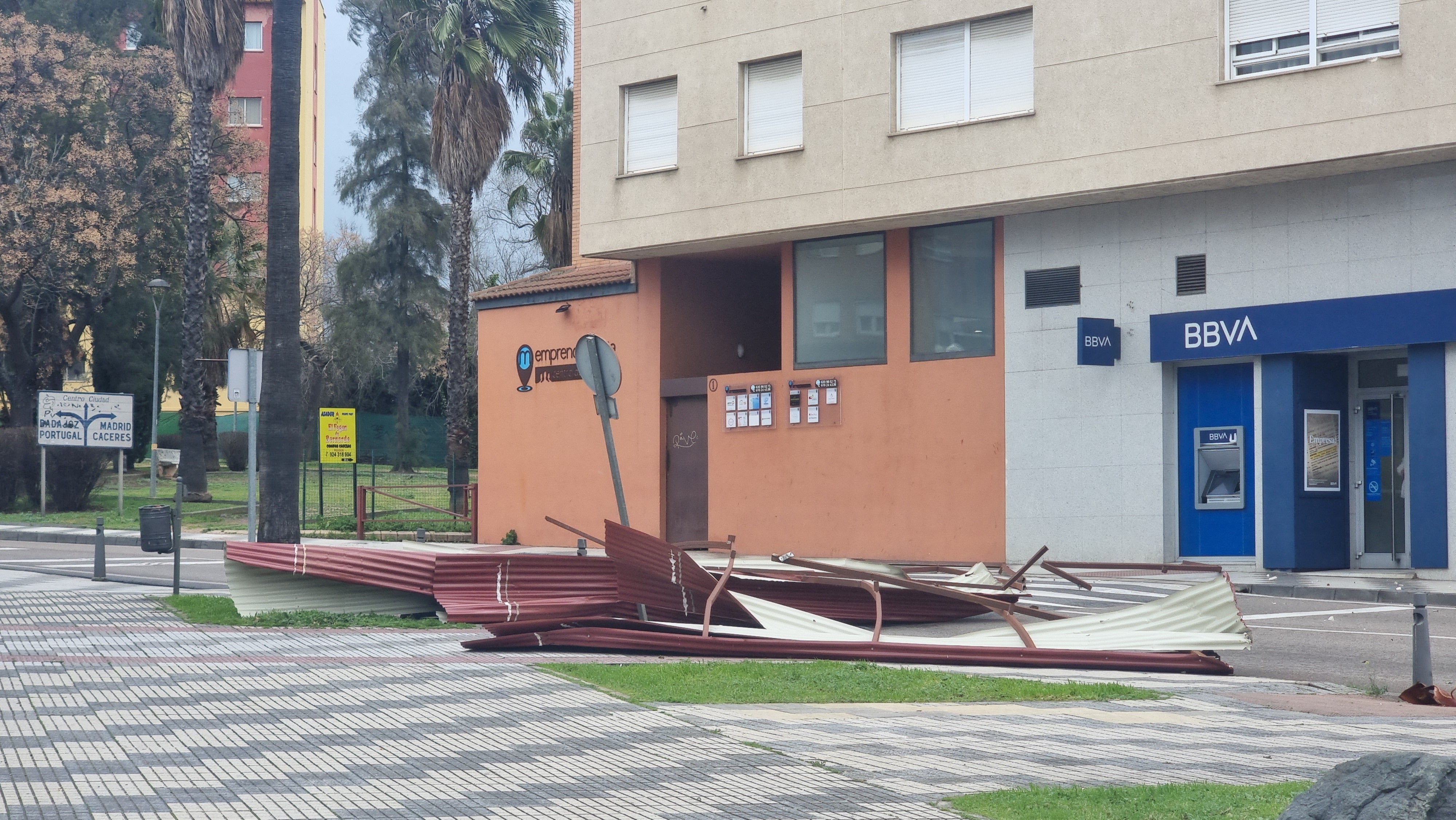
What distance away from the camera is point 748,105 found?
23516 mm

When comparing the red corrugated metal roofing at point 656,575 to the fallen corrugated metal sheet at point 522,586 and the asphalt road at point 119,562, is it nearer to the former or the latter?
the fallen corrugated metal sheet at point 522,586

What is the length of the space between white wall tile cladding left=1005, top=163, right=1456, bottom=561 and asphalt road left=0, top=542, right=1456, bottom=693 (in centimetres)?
352

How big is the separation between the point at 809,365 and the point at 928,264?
9.03 feet

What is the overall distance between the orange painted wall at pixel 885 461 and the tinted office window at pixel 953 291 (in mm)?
170

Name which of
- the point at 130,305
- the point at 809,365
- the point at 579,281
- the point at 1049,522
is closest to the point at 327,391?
the point at 130,305

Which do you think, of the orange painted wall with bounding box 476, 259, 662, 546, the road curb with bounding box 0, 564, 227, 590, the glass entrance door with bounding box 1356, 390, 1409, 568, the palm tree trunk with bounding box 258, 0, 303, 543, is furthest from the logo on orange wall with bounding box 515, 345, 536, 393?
the glass entrance door with bounding box 1356, 390, 1409, 568

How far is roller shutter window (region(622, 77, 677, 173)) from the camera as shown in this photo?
24.6 m

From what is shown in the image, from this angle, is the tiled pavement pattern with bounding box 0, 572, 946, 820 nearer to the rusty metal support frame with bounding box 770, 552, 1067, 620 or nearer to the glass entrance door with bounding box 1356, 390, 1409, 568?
the rusty metal support frame with bounding box 770, 552, 1067, 620

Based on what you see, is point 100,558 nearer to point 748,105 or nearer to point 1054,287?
point 748,105

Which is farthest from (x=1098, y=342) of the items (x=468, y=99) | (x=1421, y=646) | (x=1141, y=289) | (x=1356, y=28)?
(x=468, y=99)

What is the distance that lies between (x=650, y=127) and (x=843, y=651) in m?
16.1

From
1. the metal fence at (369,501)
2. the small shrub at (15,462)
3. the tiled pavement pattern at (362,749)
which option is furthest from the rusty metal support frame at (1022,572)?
the small shrub at (15,462)

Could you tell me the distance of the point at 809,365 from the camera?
24.0 meters

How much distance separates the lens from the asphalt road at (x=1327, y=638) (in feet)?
35.2
